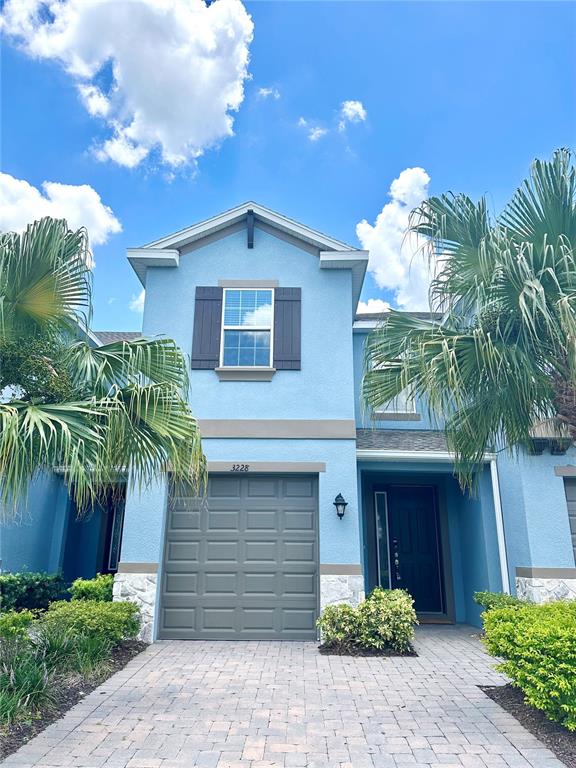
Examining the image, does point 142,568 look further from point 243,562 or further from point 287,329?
point 287,329

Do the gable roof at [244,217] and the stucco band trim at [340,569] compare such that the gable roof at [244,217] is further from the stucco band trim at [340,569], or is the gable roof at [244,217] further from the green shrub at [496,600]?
the green shrub at [496,600]

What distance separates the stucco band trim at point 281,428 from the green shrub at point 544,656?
4255mm

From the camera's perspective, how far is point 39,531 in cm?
1084

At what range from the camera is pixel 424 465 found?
10109 millimetres

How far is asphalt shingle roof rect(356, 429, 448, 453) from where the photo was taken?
32.4 feet

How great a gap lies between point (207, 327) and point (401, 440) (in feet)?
14.6

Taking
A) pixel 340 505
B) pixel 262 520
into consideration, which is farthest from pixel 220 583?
pixel 340 505

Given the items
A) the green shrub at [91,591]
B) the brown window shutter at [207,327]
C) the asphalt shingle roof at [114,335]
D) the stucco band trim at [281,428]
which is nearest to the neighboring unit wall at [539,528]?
the stucco band trim at [281,428]

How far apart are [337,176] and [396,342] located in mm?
10745

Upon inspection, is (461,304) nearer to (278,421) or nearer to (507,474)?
(278,421)

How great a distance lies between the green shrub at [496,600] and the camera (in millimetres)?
8648

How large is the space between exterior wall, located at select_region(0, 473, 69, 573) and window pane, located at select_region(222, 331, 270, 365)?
173 inches

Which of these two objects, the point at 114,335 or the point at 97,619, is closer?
the point at 97,619

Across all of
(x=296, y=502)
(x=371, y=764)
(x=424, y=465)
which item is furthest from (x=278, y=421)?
(x=371, y=764)
